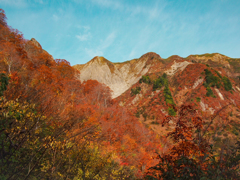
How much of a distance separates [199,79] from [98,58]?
3626 inches

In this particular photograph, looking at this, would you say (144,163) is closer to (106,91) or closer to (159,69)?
(106,91)

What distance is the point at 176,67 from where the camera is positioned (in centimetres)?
A: 11362

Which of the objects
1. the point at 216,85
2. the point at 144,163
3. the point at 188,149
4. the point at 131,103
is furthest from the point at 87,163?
the point at 216,85

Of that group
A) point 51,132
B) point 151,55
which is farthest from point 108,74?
point 51,132

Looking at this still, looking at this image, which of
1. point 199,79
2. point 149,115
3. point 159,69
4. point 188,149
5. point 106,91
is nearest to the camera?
point 188,149

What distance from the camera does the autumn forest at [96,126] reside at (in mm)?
3875

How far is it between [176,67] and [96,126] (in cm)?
12210

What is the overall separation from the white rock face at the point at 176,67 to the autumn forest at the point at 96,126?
7.62 metres

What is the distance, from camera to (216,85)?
7819 cm

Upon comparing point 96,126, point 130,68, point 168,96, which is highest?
point 130,68

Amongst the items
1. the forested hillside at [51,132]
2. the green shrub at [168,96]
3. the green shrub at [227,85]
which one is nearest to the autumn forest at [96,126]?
the forested hillside at [51,132]

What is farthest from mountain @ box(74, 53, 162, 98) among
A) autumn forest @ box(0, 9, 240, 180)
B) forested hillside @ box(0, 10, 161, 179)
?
forested hillside @ box(0, 10, 161, 179)

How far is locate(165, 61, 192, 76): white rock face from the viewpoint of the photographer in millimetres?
107537

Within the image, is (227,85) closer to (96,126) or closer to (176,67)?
(176,67)
